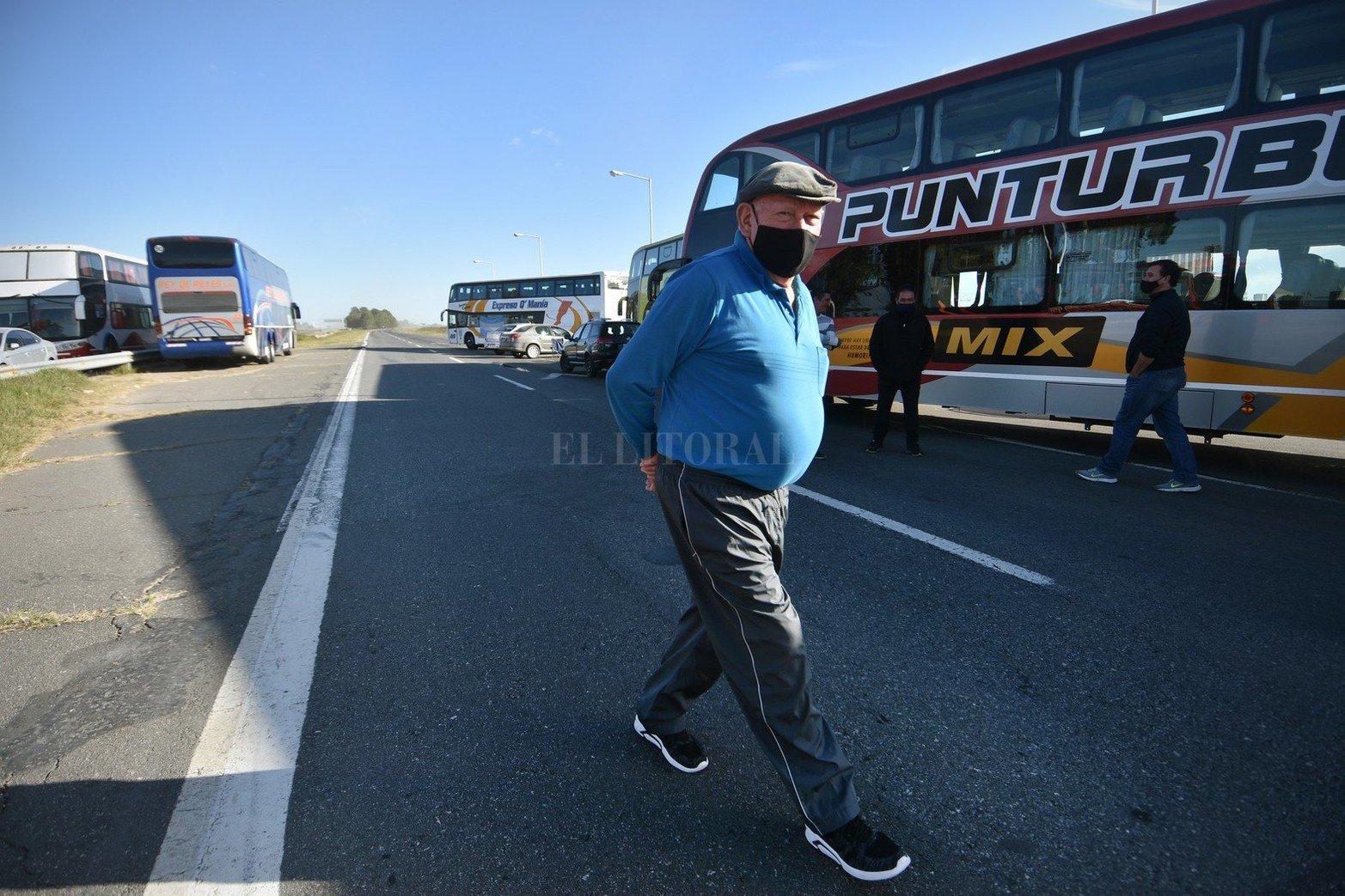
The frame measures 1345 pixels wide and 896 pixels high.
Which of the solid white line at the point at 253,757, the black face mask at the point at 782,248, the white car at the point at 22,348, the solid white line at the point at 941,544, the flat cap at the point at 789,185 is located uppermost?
the flat cap at the point at 789,185

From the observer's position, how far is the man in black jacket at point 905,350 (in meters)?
7.31

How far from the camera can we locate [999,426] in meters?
9.69

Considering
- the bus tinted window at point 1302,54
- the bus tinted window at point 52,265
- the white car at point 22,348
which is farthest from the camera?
the bus tinted window at point 52,265

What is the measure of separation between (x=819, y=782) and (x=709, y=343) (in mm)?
1242

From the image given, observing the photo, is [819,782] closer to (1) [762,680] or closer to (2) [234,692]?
(1) [762,680]

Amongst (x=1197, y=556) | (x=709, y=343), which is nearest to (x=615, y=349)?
(x=1197, y=556)

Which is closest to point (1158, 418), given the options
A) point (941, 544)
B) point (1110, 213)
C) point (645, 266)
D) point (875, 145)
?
point (1110, 213)

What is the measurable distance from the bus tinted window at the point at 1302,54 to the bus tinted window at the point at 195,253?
22385mm

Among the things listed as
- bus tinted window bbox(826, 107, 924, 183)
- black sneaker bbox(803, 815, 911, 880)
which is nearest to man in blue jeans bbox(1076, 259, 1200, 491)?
bus tinted window bbox(826, 107, 924, 183)

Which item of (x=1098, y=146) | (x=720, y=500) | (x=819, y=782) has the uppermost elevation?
(x=1098, y=146)

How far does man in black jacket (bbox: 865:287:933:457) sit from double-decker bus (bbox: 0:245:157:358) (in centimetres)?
2058

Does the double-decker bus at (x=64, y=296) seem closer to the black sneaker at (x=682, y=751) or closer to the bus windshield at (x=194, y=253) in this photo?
the bus windshield at (x=194, y=253)

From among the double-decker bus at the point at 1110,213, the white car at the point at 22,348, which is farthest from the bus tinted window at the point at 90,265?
the double-decker bus at the point at 1110,213

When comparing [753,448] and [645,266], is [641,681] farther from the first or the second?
[645,266]
